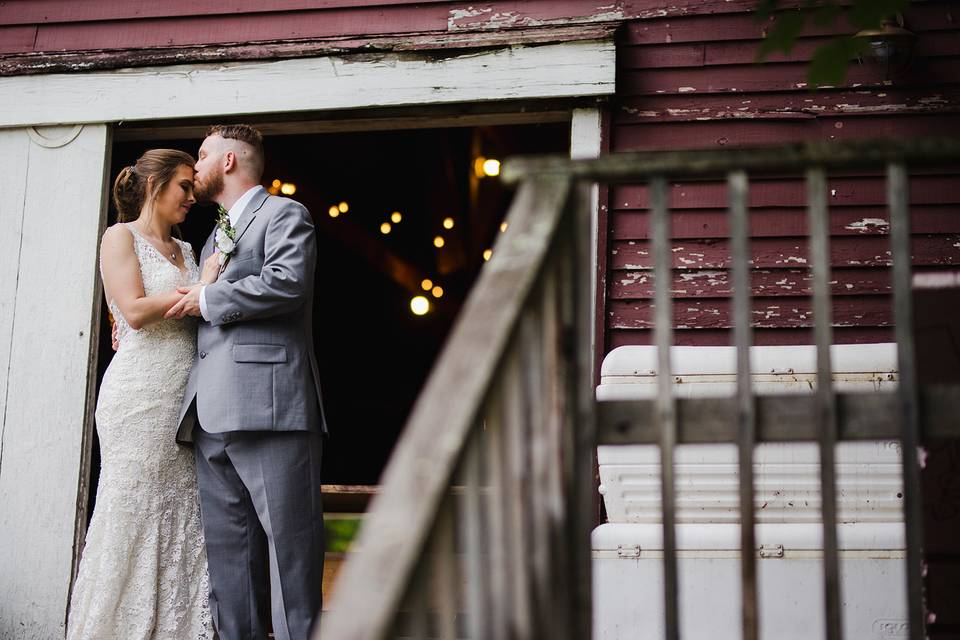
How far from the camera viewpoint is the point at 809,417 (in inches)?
68.2

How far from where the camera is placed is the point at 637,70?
12.8 ft

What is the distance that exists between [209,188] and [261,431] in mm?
986

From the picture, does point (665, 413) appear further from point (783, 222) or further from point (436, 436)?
point (783, 222)

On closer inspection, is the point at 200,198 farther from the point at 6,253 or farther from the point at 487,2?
A: the point at 487,2

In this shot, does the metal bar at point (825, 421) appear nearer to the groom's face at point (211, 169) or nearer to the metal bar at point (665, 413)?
the metal bar at point (665, 413)

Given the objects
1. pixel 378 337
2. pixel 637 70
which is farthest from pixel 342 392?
pixel 637 70

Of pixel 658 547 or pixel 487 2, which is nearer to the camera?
pixel 658 547

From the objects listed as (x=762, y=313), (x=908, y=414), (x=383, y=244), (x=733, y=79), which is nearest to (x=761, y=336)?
(x=762, y=313)

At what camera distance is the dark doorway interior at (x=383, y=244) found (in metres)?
7.04

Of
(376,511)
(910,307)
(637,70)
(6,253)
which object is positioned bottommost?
(376,511)

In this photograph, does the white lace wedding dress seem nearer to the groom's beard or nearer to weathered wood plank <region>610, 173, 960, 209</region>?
the groom's beard

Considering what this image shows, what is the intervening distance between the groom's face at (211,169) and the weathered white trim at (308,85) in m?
0.43

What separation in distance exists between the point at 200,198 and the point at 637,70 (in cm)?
178

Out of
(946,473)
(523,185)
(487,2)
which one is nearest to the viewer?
(523,185)
